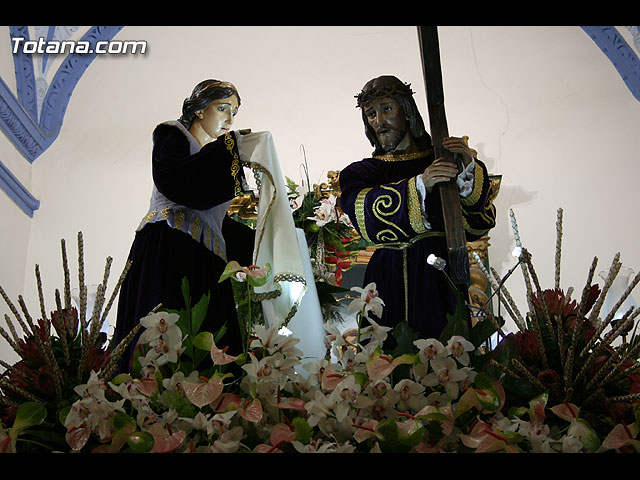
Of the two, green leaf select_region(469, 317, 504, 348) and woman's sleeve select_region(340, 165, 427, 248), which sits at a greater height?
woman's sleeve select_region(340, 165, 427, 248)

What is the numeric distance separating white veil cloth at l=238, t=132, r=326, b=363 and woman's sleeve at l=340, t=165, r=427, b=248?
0.83 feet

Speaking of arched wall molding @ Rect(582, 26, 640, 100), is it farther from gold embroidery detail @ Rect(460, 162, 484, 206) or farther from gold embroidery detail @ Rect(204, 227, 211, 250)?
gold embroidery detail @ Rect(204, 227, 211, 250)

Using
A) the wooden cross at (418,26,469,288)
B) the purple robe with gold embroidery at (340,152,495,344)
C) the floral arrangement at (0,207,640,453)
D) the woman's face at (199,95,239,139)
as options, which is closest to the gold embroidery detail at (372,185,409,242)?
the purple robe with gold embroidery at (340,152,495,344)

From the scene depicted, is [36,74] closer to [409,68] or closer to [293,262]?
[409,68]

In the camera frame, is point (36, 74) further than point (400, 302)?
Yes

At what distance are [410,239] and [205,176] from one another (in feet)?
2.08

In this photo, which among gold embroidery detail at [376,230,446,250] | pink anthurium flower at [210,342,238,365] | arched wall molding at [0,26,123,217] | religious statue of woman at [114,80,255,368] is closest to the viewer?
pink anthurium flower at [210,342,238,365]

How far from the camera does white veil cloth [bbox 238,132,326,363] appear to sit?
78.3 inches

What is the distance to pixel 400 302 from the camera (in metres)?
2.33

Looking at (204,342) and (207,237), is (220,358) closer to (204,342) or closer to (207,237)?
(204,342)

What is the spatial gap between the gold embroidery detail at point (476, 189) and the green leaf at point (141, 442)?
1.34m
